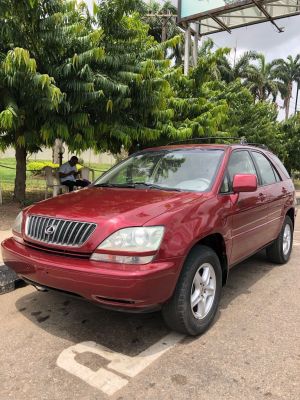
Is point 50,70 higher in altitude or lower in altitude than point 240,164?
higher

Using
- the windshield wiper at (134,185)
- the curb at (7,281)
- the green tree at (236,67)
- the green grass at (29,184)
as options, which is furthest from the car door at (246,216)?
the green tree at (236,67)

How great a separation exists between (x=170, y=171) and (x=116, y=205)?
1.09m

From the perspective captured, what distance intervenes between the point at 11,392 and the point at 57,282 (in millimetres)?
834

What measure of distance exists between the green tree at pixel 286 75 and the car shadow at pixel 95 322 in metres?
47.7

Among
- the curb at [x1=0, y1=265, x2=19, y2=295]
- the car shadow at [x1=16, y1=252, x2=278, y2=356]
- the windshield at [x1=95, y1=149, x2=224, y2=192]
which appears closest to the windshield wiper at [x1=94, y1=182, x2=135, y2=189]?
the windshield at [x1=95, y1=149, x2=224, y2=192]

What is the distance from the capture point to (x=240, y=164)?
4.78 m

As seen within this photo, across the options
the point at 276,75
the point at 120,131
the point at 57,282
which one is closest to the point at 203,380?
the point at 57,282

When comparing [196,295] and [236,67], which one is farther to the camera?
[236,67]

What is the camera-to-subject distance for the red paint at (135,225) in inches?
120

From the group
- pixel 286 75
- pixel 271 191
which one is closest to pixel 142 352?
pixel 271 191

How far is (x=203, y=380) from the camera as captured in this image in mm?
2939

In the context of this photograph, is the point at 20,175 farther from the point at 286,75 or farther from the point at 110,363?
the point at 286,75

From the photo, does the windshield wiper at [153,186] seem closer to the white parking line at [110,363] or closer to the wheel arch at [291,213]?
the white parking line at [110,363]

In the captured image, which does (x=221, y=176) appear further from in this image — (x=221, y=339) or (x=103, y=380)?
(x=103, y=380)
